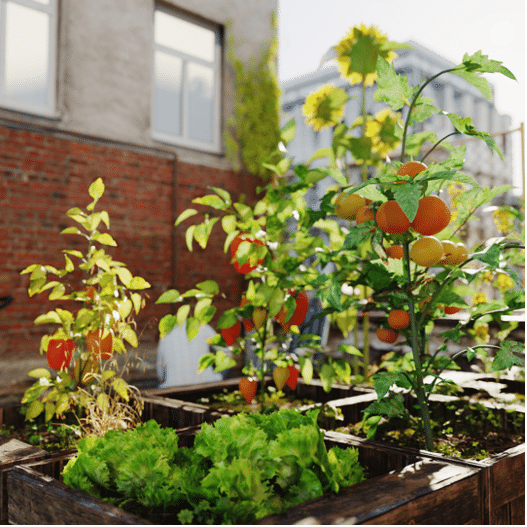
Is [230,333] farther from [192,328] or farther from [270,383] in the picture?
[270,383]

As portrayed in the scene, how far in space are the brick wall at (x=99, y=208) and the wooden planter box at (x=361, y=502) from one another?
230 centimetres

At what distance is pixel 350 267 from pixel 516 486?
684 mm

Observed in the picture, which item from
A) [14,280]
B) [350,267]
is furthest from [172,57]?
[350,267]

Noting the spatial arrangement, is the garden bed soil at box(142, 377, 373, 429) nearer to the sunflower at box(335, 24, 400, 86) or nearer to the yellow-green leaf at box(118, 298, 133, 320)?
the yellow-green leaf at box(118, 298, 133, 320)

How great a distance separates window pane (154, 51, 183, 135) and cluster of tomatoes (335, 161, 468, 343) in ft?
13.2

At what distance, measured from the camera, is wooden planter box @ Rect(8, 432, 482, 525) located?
940 millimetres

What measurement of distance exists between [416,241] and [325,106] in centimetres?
159

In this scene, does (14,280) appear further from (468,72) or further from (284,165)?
(468,72)

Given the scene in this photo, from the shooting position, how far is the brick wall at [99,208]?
13.3ft

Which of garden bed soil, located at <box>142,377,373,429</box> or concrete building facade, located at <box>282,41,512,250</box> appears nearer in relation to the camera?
garden bed soil, located at <box>142,377,373,429</box>

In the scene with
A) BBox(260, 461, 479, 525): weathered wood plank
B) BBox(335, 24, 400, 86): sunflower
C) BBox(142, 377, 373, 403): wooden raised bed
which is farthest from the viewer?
BBox(335, 24, 400, 86): sunflower

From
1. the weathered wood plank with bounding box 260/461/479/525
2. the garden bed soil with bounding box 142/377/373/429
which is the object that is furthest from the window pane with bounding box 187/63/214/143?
the weathered wood plank with bounding box 260/461/479/525

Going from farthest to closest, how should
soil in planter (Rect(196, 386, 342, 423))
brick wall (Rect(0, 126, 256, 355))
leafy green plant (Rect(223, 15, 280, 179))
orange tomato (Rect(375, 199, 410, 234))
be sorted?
leafy green plant (Rect(223, 15, 280, 179)), brick wall (Rect(0, 126, 256, 355)), soil in planter (Rect(196, 386, 342, 423)), orange tomato (Rect(375, 199, 410, 234))

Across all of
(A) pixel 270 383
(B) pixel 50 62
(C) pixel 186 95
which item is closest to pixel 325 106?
(A) pixel 270 383
